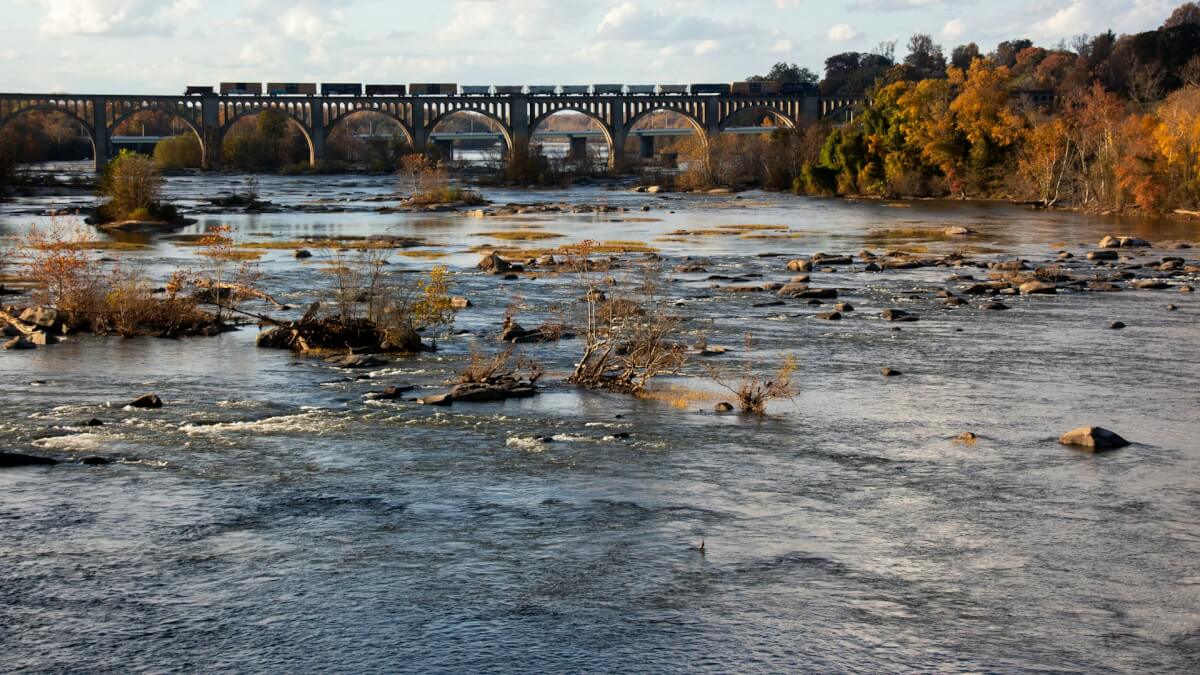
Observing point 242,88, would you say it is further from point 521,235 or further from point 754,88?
point 521,235

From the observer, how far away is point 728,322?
3981 centimetres

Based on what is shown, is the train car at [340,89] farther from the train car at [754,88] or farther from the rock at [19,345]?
the rock at [19,345]

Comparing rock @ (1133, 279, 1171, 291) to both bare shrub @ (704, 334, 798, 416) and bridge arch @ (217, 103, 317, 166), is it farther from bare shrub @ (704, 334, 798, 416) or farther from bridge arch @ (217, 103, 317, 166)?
bridge arch @ (217, 103, 317, 166)

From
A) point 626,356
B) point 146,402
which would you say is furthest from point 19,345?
point 626,356

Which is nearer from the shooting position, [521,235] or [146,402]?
[146,402]

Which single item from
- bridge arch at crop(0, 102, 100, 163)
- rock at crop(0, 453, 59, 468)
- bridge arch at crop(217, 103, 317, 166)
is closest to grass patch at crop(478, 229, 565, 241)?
rock at crop(0, 453, 59, 468)

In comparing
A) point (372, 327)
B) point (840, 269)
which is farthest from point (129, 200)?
point (372, 327)

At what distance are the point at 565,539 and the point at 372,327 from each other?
16.6 metres

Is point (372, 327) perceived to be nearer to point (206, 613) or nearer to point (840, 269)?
point (206, 613)

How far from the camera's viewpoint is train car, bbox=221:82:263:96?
7352 inches

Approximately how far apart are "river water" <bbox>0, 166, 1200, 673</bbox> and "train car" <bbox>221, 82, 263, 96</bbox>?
521 feet

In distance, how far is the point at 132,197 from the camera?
260 ft

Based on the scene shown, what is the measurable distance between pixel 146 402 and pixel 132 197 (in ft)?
182

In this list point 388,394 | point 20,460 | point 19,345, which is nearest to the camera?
point 20,460
